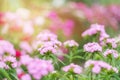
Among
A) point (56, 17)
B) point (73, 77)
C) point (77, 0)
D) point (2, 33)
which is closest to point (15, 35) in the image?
point (2, 33)

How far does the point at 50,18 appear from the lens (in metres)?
6.04

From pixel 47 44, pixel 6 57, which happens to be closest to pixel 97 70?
pixel 47 44

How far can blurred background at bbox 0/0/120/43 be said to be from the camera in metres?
5.70

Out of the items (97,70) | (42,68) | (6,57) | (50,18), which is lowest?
(97,70)

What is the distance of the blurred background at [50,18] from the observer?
570cm

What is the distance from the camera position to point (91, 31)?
9.64 ft

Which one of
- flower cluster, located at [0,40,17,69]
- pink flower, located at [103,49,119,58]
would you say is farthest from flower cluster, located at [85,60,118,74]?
flower cluster, located at [0,40,17,69]

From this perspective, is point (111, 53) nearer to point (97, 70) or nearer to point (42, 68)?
point (97, 70)

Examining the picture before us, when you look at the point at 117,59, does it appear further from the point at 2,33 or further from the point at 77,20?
the point at 77,20

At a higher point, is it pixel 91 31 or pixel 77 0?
pixel 77 0

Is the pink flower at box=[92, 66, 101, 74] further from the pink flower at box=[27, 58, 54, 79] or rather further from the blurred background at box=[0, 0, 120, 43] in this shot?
the blurred background at box=[0, 0, 120, 43]

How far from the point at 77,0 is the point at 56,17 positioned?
127 cm

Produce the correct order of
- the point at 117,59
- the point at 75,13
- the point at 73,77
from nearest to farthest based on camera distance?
1. the point at 73,77
2. the point at 117,59
3. the point at 75,13

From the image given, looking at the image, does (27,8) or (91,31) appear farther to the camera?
(27,8)
